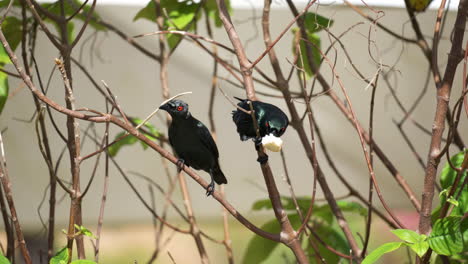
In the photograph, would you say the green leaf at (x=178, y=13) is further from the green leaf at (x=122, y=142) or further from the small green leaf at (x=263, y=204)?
the small green leaf at (x=263, y=204)

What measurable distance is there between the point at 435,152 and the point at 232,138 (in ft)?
2.93

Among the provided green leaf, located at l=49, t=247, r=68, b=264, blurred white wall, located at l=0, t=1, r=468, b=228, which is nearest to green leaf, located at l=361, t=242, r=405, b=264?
green leaf, located at l=49, t=247, r=68, b=264

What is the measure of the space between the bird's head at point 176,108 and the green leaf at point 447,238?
13.7 inches

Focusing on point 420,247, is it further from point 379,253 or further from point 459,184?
point 459,184

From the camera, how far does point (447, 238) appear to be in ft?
2.41

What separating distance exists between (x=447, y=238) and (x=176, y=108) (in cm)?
37

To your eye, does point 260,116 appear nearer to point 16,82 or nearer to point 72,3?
point 72,3

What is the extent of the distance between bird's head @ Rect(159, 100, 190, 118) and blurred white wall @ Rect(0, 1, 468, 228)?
73 cm

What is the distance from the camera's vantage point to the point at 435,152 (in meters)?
0.82

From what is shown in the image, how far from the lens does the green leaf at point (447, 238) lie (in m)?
0.73

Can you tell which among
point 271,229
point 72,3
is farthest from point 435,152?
point 72,3

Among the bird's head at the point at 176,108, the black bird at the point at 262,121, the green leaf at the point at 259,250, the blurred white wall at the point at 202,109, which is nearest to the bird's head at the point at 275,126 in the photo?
the black bird at the point at 262,121

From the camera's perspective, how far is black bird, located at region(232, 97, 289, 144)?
730 mm

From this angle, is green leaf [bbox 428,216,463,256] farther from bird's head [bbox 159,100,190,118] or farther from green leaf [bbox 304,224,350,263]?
green leaf [bbox 304,224,350,263]
